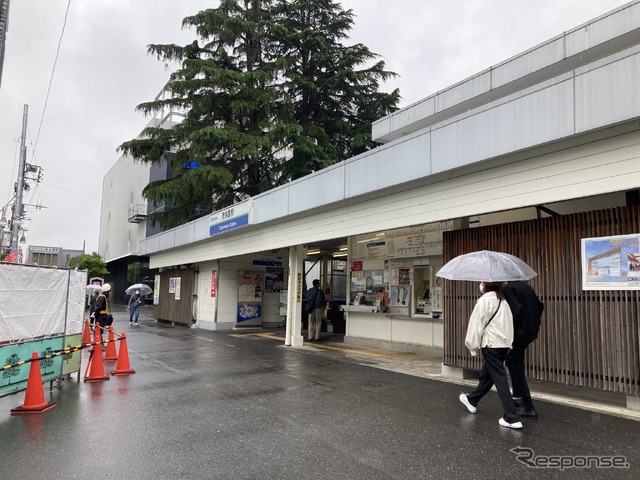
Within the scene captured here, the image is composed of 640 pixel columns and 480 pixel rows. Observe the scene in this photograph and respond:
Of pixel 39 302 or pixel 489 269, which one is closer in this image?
pixel 489 269

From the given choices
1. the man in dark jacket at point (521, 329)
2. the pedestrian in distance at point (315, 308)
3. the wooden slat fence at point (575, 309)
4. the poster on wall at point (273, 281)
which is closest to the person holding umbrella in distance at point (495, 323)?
the man in dark jacket at point (521, 329)

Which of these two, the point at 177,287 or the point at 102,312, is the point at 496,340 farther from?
the point at 177,287

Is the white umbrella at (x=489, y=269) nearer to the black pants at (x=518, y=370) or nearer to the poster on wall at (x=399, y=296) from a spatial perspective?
the black pants at (x=518, y=370)

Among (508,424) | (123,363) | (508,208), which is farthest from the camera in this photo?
(123,363)

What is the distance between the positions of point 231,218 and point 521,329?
36.5 ft

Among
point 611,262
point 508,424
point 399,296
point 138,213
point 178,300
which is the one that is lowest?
point 508,424

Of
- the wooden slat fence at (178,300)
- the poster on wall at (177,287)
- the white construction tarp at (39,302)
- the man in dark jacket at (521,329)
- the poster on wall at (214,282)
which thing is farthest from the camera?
the poster on wall at (177,287)

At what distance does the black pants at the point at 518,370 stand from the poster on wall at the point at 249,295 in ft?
45.4

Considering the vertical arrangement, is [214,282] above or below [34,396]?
above

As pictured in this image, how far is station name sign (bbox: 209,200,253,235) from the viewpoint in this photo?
1440 cm

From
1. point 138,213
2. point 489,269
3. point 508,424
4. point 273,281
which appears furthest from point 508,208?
point 138,213

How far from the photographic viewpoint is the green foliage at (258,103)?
864 inches

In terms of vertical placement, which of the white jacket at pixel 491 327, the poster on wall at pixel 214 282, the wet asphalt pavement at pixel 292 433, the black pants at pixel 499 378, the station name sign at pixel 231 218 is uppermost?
the station name sign at pixel 231 218

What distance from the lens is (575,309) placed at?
661 centimetres
